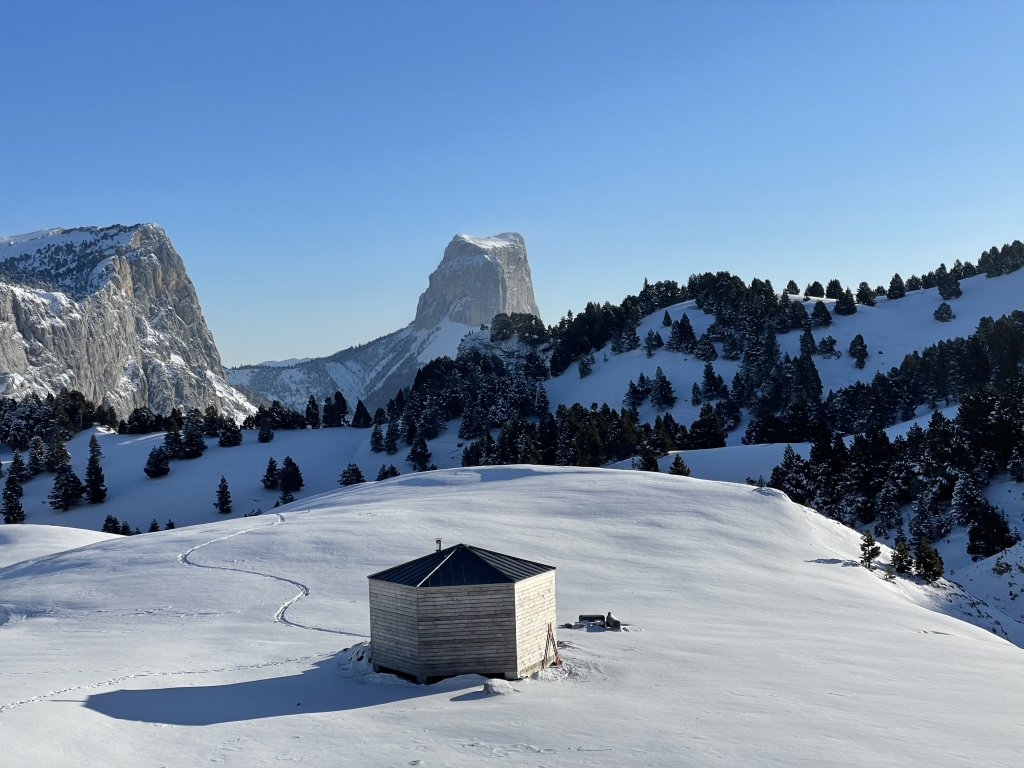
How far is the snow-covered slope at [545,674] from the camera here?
1289 centimetres

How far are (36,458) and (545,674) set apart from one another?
89954 millimetres

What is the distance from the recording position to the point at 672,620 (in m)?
24.3

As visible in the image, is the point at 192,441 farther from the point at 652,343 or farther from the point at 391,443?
the point at 652,343

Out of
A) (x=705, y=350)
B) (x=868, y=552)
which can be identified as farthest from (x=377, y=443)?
(x=868, y=552)

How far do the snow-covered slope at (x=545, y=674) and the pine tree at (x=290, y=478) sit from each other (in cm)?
4495

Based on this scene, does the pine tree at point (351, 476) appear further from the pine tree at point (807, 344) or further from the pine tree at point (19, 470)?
the pine tree at point (807, 344)

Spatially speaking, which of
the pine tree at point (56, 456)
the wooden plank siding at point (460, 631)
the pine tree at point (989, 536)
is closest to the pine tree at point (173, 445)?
the pine tree at point (56, 456)

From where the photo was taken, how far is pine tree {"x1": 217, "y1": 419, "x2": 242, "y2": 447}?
101188 mm

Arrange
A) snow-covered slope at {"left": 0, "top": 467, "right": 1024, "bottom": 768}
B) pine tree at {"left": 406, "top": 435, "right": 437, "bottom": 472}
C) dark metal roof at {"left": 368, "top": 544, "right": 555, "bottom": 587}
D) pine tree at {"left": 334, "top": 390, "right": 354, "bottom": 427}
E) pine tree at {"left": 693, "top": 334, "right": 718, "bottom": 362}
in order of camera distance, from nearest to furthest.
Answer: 1. snow-covered slope at {"left": 0, "top": 467, "right": 1024, "bottom": 768}
2. dark metal roof at {"left": 368, "top": 544, "right": 555, "bottom": 587}
3. pine tree at {"left": 406, "top": 435, "right": 437, "bottom": 472}
4. pine tree at {"left": 693, "top": 334, "right": 718, "bottom": 362}
5. pine tree at {"left": 334, "top": 390, "right": 354, "bottom": 427}

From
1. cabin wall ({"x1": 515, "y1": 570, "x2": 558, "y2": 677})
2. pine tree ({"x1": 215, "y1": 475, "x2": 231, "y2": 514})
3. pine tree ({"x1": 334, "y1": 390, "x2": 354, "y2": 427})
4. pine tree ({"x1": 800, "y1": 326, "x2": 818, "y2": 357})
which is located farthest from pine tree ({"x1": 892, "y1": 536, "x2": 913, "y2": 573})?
pine tree ({"x1": 334, "y1": 390, "x2": 354, "y2": 427})

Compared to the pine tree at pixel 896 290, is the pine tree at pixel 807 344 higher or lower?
lower

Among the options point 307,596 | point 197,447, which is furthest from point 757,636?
point 197,447

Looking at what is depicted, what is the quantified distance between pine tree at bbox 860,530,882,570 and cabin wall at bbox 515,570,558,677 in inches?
887

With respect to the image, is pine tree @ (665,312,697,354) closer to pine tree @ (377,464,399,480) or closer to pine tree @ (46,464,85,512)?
pine tree @ (377,464,399,480)
